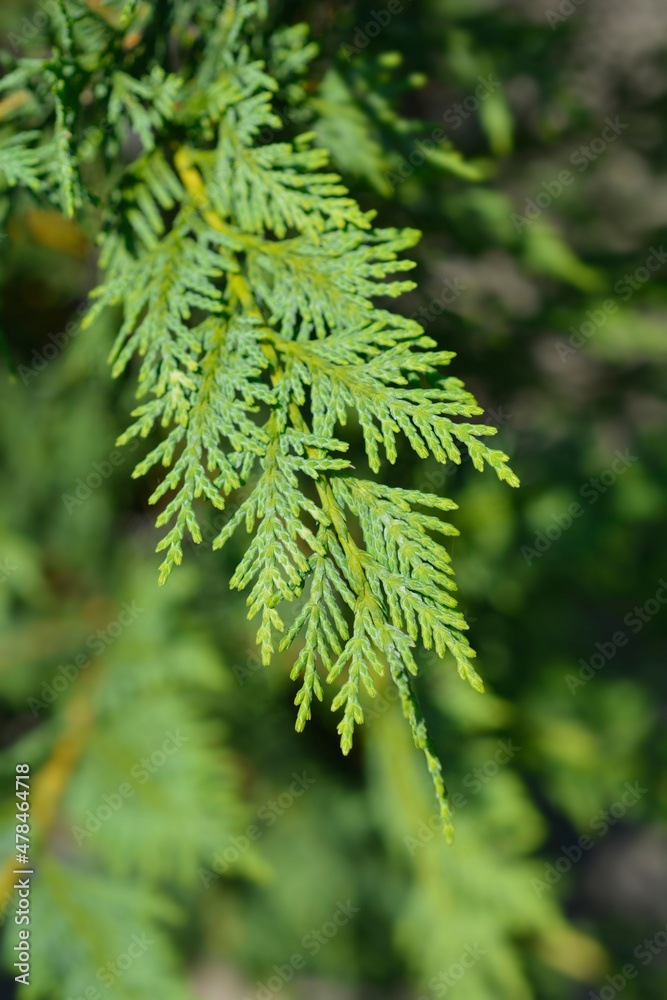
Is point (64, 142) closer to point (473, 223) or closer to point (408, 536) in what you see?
point (408, 536)

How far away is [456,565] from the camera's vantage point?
1.60 m

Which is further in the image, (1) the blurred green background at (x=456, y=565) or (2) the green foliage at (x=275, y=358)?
(1) the blurred green background at (x=456, y=565)

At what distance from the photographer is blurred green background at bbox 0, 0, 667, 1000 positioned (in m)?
1.52

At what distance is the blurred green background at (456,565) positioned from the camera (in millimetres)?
1524

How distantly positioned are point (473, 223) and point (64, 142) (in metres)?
0.94

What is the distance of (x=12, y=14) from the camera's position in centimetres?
174

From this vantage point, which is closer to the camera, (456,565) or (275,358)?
(275,358)

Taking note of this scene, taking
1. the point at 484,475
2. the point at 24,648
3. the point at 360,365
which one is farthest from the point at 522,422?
the point at 24,648

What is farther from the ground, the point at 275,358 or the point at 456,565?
the point at 275,358

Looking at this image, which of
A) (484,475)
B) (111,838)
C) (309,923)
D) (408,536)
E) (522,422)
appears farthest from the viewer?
(309,923)

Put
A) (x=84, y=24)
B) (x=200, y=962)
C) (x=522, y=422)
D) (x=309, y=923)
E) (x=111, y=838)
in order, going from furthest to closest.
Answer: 1. (x=200, y=962)
2. (x=309, y=923)
3. (x=522, y=422)
4. (x=111, y=838)
5. (x=84, y=24)

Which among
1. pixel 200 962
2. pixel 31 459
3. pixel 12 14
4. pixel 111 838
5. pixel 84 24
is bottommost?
pixel 200 962

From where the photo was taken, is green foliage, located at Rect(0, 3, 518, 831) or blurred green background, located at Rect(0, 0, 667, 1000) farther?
blurred green background, located at Rect(0, 0, 667, 1000)

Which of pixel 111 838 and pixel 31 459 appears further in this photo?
pixel 31 459
